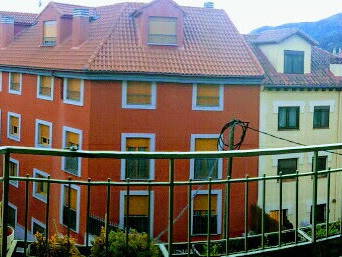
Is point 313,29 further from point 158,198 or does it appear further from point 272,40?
point 158,198

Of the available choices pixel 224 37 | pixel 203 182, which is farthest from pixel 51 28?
pixel 203 182

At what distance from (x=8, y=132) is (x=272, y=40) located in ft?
48.8

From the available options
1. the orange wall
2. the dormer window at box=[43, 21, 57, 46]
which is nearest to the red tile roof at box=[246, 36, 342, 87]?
the orange wall

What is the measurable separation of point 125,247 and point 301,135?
22120mm

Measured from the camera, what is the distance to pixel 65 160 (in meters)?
24.0

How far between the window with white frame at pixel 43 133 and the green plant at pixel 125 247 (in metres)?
21.6

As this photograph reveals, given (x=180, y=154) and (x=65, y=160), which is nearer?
(x=180, y=154)

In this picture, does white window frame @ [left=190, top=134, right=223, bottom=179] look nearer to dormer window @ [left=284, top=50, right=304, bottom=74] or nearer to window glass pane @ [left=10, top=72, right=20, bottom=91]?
dormer window @ [left=284, top=50, right=304, bottom=74]

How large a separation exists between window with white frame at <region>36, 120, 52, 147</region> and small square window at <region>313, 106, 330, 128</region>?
1237 cm

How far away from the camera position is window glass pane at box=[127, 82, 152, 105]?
2233 cm

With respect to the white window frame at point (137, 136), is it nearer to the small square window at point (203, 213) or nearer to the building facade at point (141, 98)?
the building facade at point (141, 98)

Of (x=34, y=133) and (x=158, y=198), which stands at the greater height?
(x=34, y=133)

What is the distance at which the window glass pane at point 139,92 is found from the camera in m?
22.3

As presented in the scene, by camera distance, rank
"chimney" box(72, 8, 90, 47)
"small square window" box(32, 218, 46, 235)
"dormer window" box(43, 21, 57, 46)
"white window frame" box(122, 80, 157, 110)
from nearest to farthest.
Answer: "white window frame" box(122, 80, 157, 110)
"small square window" box(32, 218, 46, 235)
"chimney" box(72, 8, 90, 47)
"dormer window" box(43, 21, 57, 46)
